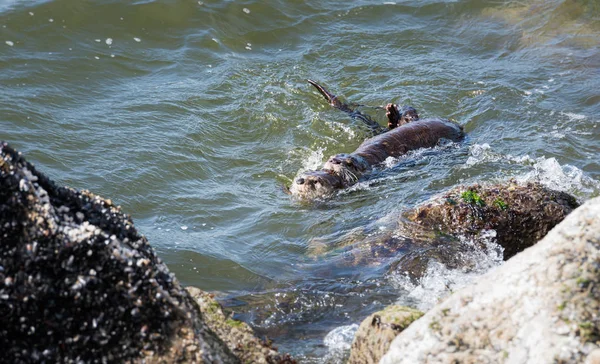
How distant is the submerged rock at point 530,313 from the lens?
262cm

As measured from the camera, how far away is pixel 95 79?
9.52 m

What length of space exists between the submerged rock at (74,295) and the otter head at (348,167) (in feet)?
14.8

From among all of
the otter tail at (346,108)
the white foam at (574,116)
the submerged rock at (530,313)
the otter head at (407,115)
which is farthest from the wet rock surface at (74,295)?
the white foam at (574,116)

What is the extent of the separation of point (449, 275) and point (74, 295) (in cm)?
315

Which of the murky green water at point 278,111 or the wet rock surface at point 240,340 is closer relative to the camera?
the wet rock surface at point 240,340

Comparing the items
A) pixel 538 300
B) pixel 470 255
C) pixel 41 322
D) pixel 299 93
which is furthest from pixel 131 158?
pixel 538 300

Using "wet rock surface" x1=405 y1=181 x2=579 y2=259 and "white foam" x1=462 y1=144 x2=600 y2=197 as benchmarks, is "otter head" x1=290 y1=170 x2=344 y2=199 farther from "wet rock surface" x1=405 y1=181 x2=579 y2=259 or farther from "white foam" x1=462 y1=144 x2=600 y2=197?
"wet rock surface" x1=405 y1=181 x2=579 y2=259

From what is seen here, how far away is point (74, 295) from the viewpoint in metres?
2.70

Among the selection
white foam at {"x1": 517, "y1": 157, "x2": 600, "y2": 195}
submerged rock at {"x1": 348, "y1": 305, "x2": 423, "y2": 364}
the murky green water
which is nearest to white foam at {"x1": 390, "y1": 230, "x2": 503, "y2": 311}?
the murky green water

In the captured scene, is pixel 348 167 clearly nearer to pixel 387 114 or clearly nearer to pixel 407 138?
pixel 407 138

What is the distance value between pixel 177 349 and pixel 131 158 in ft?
17.4

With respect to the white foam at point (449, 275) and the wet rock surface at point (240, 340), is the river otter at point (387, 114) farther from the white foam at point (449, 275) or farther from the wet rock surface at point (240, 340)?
the wet rock surface at point (240, 340)

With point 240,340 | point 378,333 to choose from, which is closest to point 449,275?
point 378,333

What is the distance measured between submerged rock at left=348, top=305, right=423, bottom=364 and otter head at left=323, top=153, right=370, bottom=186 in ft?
11.9
